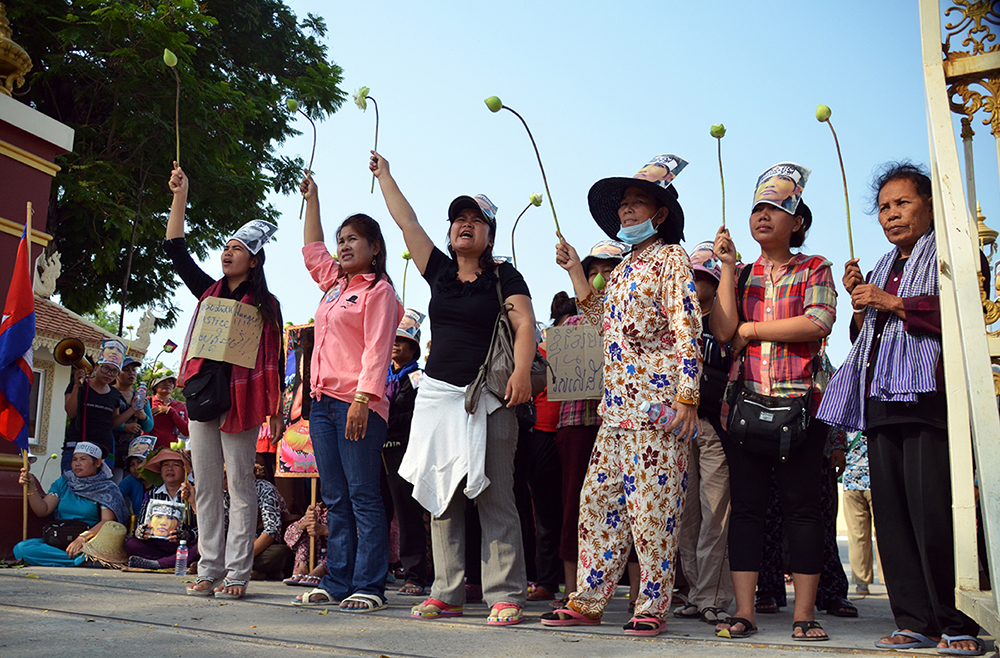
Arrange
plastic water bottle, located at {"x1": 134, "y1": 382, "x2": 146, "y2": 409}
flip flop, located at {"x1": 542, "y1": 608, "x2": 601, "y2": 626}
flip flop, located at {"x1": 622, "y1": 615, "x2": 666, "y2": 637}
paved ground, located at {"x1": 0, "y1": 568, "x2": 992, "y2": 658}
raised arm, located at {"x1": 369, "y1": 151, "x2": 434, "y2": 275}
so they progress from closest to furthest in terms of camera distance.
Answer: paved ground, located at {"x1": 0, "y1": 568, "x2": 992, "y2": 658}, flip flop, located at {"x1": 622, "y1": 615, "x2": 666, "y2": 637}, flip flop, located at {"x1": 542, "y1": 608, "x2": 601, "y2": 626}, raised arm, located at {"x1": 369, "y1": 151, "x2": 434, "y2": 275}, plastic water bottle, located at {"x1": 134, "y1": 382, "x2": 146, "y2": 409}

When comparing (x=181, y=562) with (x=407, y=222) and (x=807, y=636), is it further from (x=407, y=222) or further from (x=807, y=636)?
(x=807, y=636)

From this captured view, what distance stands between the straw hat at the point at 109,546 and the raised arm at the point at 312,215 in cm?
351

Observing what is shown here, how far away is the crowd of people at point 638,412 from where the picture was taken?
12.8ft

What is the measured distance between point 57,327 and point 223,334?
28.1 ft

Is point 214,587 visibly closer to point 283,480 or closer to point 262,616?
point 262,616

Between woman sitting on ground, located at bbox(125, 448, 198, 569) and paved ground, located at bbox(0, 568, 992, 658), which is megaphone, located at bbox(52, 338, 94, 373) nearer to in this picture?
woman sitting on ground, located at bbox(125, 448, 198, 569)

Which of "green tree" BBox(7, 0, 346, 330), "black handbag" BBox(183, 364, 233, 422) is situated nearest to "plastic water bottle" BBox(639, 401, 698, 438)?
"black handbag" BBox(183, 364, 233, 422)

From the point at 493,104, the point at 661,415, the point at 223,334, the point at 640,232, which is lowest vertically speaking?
the point at 661,415

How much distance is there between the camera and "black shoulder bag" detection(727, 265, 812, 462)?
4035 millimetres

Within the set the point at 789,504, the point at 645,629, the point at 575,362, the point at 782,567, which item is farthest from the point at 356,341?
the point at 782,567

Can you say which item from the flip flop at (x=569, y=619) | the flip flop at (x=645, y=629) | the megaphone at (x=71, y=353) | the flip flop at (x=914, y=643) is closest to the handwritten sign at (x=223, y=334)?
the flip flop at (x=569, y=619)

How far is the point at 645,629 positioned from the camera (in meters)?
4.02

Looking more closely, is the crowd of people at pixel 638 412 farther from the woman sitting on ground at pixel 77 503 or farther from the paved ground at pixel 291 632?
the woman sitting on ground at pixel 77 503

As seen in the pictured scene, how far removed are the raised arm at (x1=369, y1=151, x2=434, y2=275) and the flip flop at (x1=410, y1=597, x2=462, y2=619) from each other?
1.77 meters
